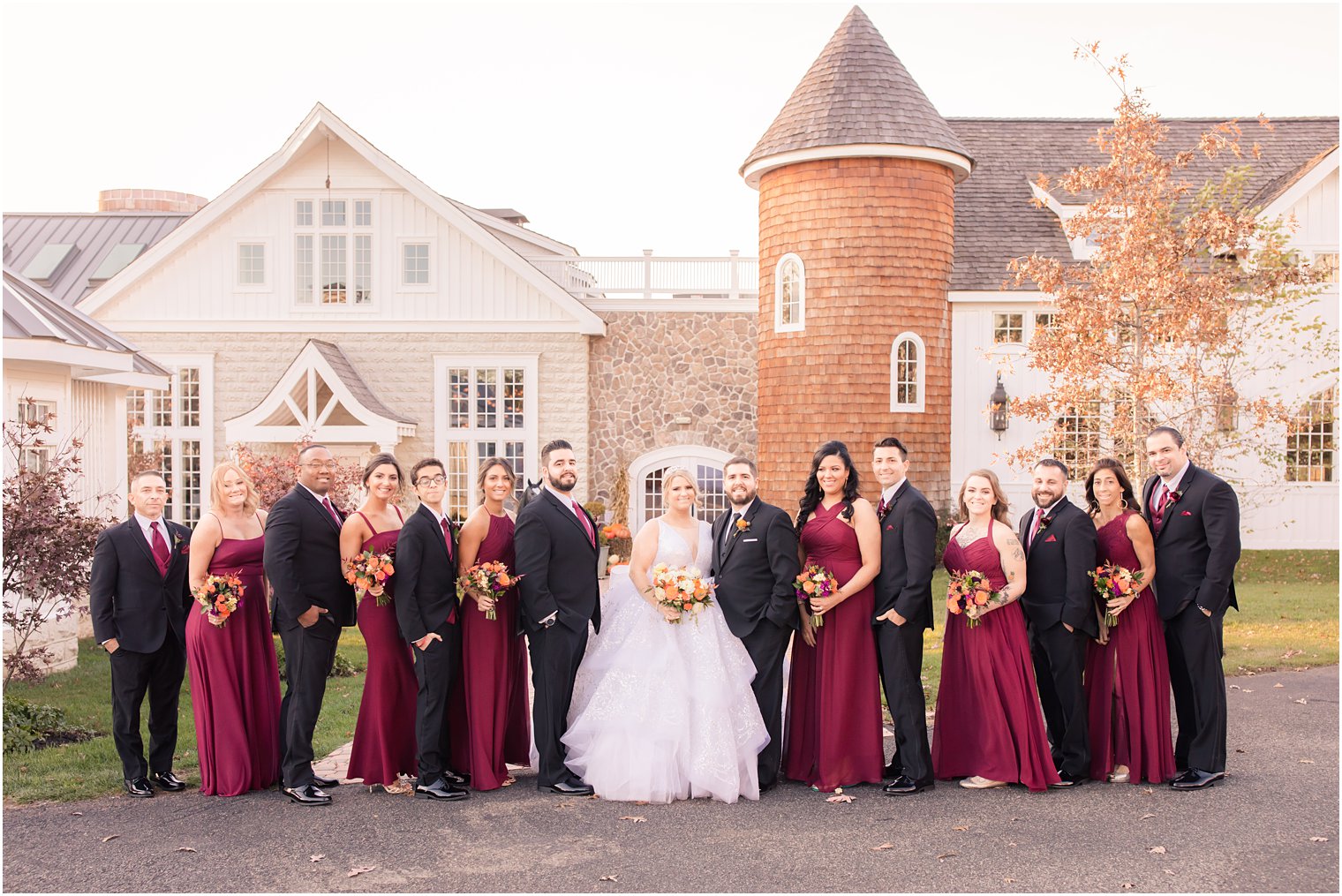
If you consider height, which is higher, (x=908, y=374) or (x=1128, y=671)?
(x=908, y=374)

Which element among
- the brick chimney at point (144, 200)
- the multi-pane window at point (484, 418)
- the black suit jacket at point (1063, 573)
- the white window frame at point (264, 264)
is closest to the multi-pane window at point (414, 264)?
the multi-pane window at point (484, 418)

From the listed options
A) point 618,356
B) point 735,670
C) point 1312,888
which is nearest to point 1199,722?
point 1312,888

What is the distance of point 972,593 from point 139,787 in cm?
504

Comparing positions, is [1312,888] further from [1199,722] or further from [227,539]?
[227,539]

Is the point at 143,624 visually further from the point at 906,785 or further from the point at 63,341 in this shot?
the point at 906,785

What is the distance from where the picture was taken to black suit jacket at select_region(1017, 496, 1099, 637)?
6.40 m

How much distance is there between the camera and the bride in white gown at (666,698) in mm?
6148

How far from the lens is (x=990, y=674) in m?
6.35

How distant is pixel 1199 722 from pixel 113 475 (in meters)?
11.0

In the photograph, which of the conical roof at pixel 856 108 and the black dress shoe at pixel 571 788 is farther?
the conical roof at pixel 856 108

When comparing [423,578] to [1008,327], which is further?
[1008,327]

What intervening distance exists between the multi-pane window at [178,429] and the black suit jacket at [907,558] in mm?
17142

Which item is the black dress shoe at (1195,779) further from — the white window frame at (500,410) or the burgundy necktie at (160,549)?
the white window frame at (500,410)

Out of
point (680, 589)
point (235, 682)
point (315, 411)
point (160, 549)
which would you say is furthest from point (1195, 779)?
point (315, 411)
